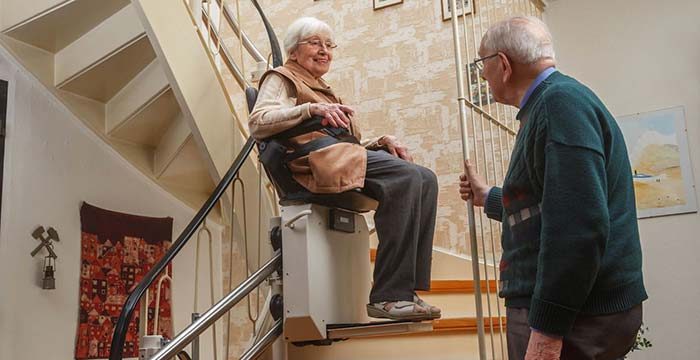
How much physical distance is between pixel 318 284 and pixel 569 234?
1.08 meters

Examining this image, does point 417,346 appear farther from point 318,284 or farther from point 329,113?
point 329,113

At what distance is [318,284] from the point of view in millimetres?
2129

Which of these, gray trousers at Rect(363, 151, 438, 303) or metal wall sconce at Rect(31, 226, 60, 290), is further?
metal wall sconce at Rect(31, 226, 60, 290)

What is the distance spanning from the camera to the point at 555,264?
1.21m

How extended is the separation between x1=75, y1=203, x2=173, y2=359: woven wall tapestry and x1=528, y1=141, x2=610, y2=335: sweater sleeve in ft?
8.51

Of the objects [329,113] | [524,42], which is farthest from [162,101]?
A: [524,42]

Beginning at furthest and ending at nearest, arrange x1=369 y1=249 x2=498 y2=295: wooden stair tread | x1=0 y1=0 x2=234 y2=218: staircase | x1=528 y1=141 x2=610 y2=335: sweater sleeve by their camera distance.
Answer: x1=0 y1=0 x2=234 y2=218: staircase < x1=369 y1=249 x2=498 y2=295: wooden stair tread < x1=528 y1=141 x2=610 y2=335: sweater sleeve

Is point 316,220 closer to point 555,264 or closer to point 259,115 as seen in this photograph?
point 259,115

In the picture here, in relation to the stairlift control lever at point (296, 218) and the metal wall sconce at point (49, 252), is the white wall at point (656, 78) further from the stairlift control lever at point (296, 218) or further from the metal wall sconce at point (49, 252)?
the metal wall sconce at point (49, 252)

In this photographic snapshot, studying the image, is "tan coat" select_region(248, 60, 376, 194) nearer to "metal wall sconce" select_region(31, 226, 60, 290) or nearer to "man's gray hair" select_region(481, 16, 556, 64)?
"man's gray hair" select_region(481, 16, 556, 64)

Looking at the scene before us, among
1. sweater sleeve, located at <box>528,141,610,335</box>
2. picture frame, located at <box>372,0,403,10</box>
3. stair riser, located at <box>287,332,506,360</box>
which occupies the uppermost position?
picture frame, located at <box>372,0,403,10</box>

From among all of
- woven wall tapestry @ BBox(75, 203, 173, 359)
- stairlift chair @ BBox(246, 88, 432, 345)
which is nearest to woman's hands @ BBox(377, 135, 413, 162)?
stairlift chair @ BBox(246, 88, 432, 345)

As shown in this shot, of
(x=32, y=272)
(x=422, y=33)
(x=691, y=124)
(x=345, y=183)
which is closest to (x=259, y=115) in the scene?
(x=345, y=183)

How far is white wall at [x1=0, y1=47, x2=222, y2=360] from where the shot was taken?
116 inches
